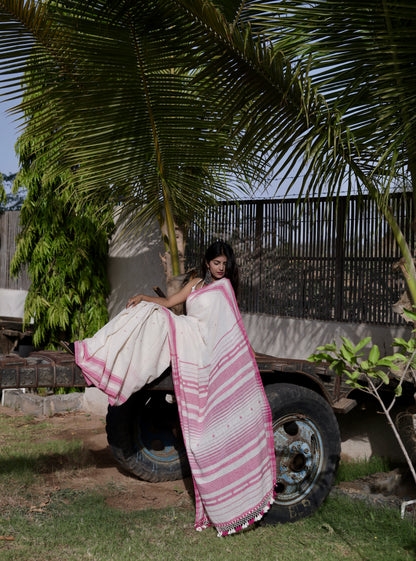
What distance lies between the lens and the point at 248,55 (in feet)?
11.5

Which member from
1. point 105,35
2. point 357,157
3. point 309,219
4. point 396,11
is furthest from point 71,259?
point 396,11

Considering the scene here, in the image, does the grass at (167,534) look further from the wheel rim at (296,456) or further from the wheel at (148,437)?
the wheel at (148,437)

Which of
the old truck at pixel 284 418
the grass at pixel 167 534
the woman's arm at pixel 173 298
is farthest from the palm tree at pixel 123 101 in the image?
the grass at pixel 167 534

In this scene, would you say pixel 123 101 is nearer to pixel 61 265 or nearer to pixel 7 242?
pixel 61 265

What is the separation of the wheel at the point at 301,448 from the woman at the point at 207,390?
234mm

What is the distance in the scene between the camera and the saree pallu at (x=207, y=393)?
11.8 ft

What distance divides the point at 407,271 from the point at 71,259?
4.51m

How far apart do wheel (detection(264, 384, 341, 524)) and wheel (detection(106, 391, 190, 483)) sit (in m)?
1.08

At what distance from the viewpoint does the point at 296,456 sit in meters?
4.05

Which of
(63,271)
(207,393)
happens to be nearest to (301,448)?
(207,393)

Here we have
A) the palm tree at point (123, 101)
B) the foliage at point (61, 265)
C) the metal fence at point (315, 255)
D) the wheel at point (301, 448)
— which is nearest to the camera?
the wheel at point (301, 448)

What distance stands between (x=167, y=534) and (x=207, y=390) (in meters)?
0.90

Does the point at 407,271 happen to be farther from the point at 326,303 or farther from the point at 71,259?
the point at 71,259

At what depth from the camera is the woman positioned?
358 centimetres
